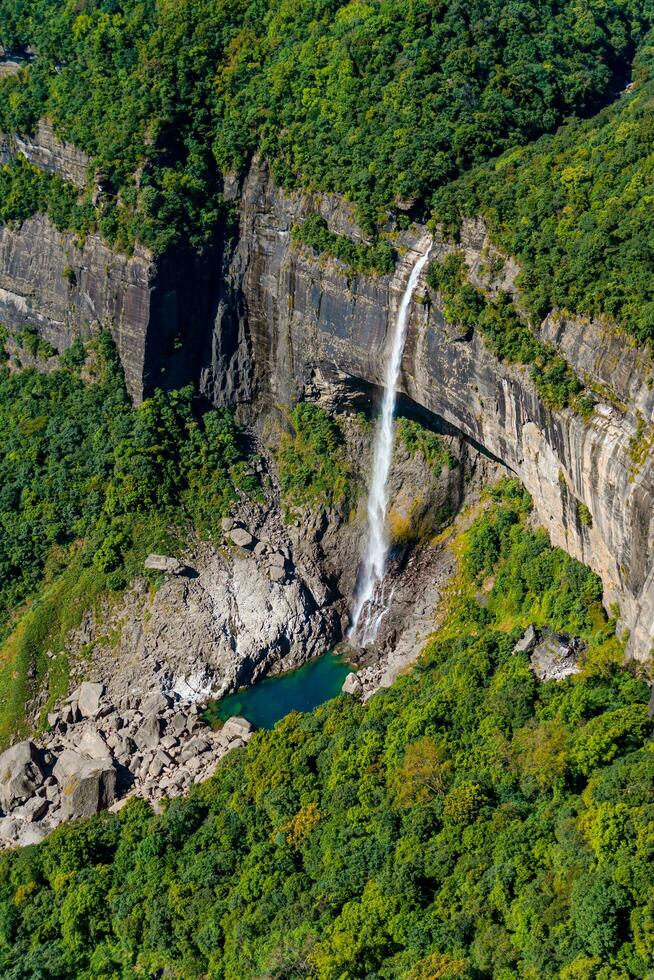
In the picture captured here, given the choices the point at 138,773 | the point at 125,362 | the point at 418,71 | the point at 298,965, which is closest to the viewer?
the point at 298,965

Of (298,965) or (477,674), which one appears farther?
(477,674)

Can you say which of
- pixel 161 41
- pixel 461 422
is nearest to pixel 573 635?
pixel 461 422

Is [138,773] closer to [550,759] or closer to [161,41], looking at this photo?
[550,759]

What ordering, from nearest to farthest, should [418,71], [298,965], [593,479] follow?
1. [298,965]
2. [593,479]
3. [418,71]

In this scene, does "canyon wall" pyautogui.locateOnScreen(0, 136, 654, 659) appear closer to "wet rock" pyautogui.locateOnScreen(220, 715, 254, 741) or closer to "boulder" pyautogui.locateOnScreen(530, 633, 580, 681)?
"boulder" pyautogui.locateOnScreen(530, 633, 580, 681)

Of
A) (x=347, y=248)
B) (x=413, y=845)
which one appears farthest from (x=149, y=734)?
(x=347, y=248)

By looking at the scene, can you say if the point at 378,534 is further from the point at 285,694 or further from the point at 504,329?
the point at 504,329

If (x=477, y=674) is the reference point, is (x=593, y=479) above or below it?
above
